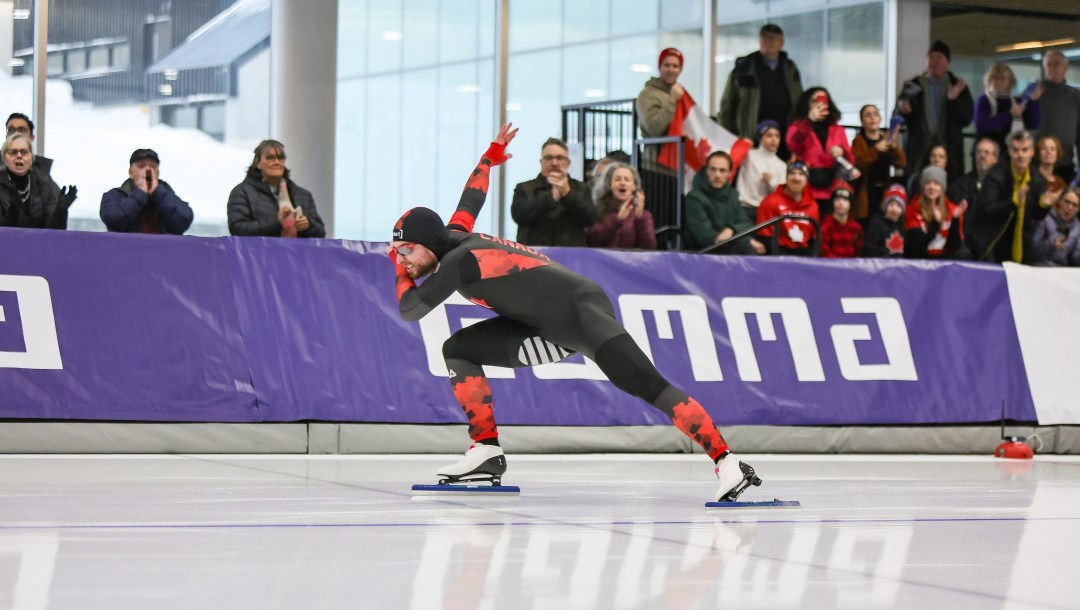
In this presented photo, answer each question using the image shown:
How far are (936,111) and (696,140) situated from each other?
3051mm

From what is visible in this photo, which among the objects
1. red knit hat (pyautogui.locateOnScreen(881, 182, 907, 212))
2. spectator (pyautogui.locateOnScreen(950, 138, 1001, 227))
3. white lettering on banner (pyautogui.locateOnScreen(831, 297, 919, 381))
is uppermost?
spectator (pyautogui.locateOnScreen(950, 138, 1001, 227))

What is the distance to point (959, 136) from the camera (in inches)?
602

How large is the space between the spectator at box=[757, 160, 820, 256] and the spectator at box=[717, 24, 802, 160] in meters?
1.32

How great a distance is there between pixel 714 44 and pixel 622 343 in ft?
37.6

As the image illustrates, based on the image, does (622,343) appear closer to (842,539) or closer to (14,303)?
(842,539)

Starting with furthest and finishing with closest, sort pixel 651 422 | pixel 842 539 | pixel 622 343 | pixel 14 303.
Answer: pixel 651 422
pixel 14 303
pixel 622 343
pixel 842 539

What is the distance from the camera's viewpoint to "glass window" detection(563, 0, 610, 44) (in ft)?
55.7

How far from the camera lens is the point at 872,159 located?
1409 centimetres

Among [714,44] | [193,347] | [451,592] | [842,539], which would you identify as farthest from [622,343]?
[714,44]

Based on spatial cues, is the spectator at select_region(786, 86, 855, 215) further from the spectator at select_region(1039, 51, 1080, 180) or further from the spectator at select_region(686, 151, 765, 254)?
the spectator at select_region(1039, 51, 1080, 180)

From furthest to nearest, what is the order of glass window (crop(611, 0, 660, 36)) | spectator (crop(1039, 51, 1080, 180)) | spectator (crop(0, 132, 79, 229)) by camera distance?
glass window (crop(611, 0, 660, 36))
spectator (crop(1039, 51, 1080, 180))
spectator (crop(0, 132, 79, 229))

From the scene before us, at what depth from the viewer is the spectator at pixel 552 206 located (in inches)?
440

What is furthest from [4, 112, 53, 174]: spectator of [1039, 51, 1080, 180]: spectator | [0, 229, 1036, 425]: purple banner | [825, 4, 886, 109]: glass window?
[825, 4, 886, 109]: glass window

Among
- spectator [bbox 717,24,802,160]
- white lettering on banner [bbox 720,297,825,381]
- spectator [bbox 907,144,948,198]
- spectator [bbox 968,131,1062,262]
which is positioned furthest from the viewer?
spectator [bbox 907,144,948,198]
